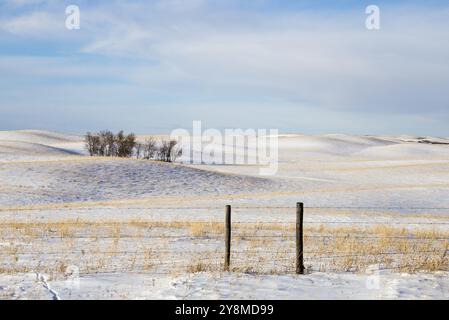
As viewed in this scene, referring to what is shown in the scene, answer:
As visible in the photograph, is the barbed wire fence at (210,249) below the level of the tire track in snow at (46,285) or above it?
below

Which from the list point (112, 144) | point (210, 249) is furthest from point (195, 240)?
point (112, 144)

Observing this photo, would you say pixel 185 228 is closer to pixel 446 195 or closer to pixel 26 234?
pixel 26 234

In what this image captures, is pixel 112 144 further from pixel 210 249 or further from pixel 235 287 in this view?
pixel 235 287

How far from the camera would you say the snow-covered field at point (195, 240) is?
1015 centimetres

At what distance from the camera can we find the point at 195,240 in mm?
18000

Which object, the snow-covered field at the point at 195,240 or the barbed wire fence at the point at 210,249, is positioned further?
the barbed wire fence at the point at 210,249

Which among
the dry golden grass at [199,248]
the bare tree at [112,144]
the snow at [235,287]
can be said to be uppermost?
the bare tree at [112,144]

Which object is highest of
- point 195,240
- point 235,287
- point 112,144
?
point 112,144

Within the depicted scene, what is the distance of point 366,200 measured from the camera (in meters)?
36.3

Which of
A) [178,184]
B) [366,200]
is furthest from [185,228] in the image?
[178,184]

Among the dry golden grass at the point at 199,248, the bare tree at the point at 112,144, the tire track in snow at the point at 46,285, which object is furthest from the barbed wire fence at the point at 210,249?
the bare tree at the point at 112,144

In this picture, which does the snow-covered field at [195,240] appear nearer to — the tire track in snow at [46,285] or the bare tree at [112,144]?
the tire track in snow at [46,285]
